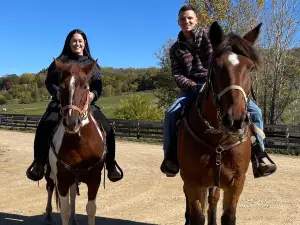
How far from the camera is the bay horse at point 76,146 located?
4.09 m

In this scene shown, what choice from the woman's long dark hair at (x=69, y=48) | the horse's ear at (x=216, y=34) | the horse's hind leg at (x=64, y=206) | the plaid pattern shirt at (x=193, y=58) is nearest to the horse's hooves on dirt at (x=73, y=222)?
the horse's hind leg at (x=64, y=206)

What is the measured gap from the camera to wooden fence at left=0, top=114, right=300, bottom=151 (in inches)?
648

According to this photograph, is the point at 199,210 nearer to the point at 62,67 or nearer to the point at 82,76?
the point at 82,76

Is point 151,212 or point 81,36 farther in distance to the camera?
point 151,212

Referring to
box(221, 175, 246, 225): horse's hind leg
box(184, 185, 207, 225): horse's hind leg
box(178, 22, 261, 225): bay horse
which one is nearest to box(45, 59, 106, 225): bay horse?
box(178, 22, 261, 225): bay horse

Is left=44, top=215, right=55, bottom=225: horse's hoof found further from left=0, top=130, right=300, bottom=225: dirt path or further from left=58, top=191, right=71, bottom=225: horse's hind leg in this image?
left=58, top=191, right=71, bottom=225: horse's hind leg

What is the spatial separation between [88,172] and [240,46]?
8.82 feet

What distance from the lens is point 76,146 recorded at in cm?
448

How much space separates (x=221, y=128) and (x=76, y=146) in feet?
7.03

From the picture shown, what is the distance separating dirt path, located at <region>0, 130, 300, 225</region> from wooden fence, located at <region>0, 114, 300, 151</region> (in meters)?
5.54

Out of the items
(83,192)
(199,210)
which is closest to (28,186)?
(83,192)

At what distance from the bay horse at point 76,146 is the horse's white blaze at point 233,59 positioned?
1.87 meters

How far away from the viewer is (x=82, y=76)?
13.8 feet

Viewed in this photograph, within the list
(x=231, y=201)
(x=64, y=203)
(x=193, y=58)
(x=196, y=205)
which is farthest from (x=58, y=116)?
(x=231, y=201)
